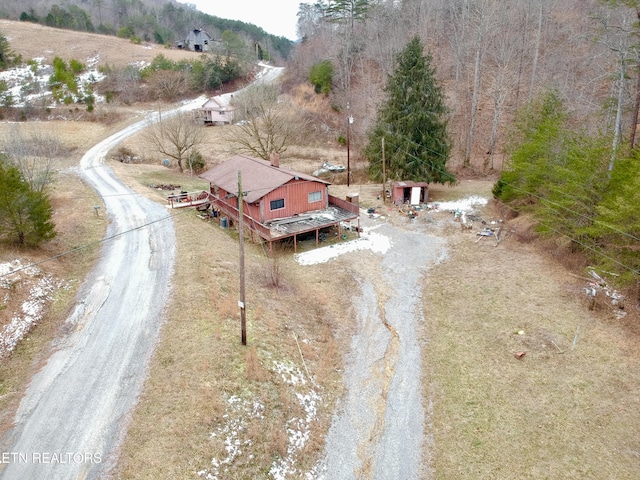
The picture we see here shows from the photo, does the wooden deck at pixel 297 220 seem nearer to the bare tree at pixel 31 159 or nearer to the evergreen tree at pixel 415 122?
→ the evergreen tree at pixel 415 122

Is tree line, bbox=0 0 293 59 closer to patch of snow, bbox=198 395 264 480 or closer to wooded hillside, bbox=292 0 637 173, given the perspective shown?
wooded hillside, bbox=292 0 637 173

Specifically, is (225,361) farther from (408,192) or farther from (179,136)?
(179,136)

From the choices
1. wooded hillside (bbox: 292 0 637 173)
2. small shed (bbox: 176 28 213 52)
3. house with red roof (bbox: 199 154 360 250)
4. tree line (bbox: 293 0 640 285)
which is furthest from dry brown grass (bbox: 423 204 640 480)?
small shed (bbox: 176 28 213 52)

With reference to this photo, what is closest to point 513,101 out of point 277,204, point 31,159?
point 277,204

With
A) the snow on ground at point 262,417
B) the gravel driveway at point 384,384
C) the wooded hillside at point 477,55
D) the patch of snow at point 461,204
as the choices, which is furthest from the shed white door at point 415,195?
the snow on ground at point 262,417

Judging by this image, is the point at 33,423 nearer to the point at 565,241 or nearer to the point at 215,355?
the point at 215,355
